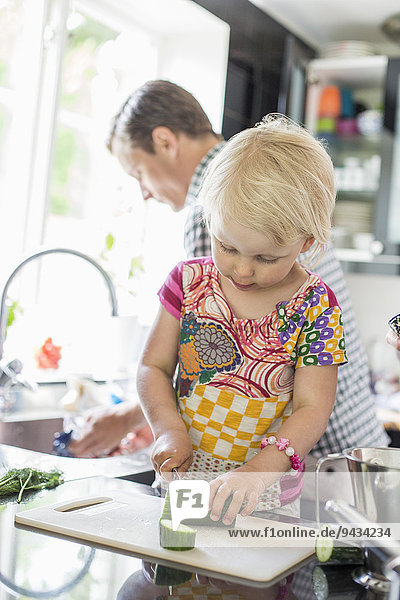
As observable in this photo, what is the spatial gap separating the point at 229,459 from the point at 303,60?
2.46 meters

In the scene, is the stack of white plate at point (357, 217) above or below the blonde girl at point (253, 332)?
above

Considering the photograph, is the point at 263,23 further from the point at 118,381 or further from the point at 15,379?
the point at 15,379

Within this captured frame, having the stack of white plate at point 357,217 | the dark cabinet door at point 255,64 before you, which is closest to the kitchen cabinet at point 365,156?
the stack of white plate at point 357,217

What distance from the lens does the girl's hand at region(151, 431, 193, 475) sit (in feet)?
3.10

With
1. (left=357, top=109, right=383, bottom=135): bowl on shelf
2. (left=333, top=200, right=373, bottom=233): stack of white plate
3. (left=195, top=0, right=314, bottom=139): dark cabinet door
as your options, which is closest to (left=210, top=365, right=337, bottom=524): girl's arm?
(left=195, top=0, right=314, bottom=139): dark cabinet door

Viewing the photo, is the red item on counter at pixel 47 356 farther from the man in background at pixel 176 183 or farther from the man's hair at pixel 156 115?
the man's hair at pixel 156 115

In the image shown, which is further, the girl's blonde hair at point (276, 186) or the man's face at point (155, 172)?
the man's face at point (155, 172)

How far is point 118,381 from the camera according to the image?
76.1 inches

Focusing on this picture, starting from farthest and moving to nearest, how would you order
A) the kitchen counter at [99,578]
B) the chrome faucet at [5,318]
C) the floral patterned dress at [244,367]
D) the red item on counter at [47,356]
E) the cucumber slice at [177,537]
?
the red item on counter at [47,356] < the chrome faucet at [5,318] < the floral patterned dress at [244,367] < the cucumber slice at [177,537] < the kitchen counter at [99,578]

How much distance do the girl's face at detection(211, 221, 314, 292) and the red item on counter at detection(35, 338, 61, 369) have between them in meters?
1.11

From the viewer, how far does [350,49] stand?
326cm

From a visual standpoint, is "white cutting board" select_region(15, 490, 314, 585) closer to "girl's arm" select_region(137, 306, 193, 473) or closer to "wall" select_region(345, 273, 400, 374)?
"girl's arm" select_region(137, 306, 193, 473)

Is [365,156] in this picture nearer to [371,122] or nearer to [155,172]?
[371,122]

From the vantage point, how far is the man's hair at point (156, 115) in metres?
1.57
